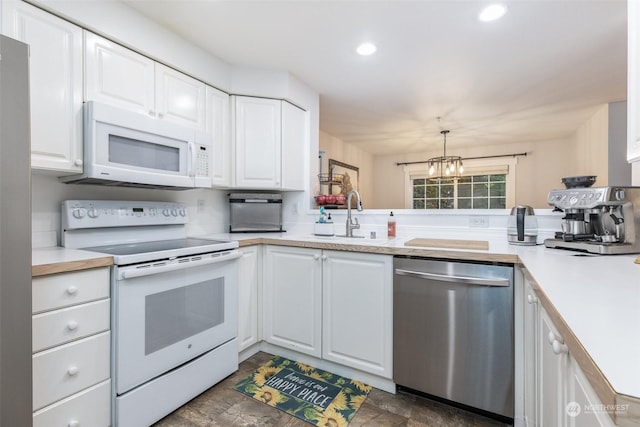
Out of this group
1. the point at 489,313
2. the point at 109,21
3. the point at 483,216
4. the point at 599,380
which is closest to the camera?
the point at 599,380

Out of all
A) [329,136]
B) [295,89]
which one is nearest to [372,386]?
[295,89]

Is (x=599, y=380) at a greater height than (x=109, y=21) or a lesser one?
lesser

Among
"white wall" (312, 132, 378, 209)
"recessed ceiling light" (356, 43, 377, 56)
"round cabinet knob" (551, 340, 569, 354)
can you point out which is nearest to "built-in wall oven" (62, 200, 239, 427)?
"round cabinet knob" (551, 340, 569, 354)

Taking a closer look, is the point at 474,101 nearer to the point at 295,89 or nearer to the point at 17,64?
the point at 295,89

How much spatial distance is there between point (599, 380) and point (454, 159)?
4.22 metres

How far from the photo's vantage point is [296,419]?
1.60 metres

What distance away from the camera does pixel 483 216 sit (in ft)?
6.99

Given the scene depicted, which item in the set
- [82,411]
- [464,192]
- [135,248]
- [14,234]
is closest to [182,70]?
[135,248]

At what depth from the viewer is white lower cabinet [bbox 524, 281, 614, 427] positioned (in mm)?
584

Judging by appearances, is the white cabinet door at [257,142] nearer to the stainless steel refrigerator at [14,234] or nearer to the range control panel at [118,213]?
the range control panel at [118,213]

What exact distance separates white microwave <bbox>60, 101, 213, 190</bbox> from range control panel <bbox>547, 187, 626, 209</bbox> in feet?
7.22

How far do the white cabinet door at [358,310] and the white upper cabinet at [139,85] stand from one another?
4.83 feet

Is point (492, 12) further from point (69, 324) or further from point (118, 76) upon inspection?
point (69, 324)

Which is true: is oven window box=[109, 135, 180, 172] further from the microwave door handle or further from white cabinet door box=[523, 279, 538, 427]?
white cabinet door box=[523, 279, 538, 427]
